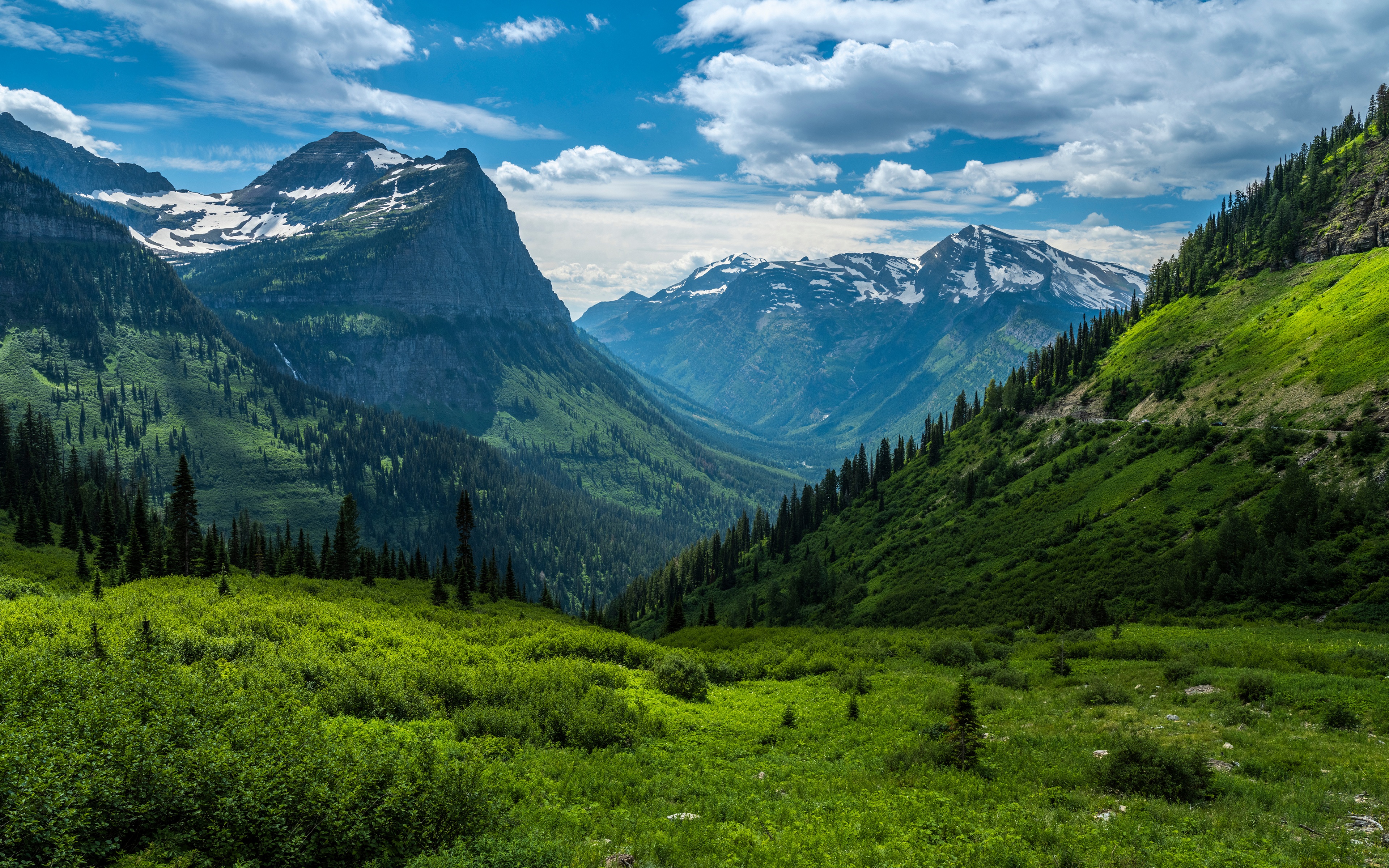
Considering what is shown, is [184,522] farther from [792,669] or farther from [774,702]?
[774,702]

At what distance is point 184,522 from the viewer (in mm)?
80500

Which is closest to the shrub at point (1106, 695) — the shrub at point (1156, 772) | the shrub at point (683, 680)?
the shrub at point (1156, 772)

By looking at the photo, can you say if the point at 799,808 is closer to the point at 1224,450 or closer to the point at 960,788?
the point at 960,788

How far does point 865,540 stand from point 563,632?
118 m

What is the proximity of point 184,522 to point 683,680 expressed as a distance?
7530 cm

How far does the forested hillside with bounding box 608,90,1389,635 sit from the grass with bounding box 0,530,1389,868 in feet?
65.9

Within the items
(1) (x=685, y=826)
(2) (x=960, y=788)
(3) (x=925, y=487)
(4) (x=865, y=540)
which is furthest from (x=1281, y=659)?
(3) (x=925, y=487)

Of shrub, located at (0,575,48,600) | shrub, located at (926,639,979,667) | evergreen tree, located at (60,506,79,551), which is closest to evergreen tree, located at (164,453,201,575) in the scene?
shrub, located at (0,575,48,600)

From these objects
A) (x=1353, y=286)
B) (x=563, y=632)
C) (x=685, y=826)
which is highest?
(x=1353, y=286)

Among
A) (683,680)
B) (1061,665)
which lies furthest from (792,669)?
(1061,665)

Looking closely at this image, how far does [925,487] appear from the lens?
563 ft

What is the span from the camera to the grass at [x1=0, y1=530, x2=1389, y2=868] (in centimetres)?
1798

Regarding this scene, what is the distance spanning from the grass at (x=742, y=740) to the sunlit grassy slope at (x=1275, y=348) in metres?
72.2

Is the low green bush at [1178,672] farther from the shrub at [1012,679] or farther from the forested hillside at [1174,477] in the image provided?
the forested hillside at [1174,477]
